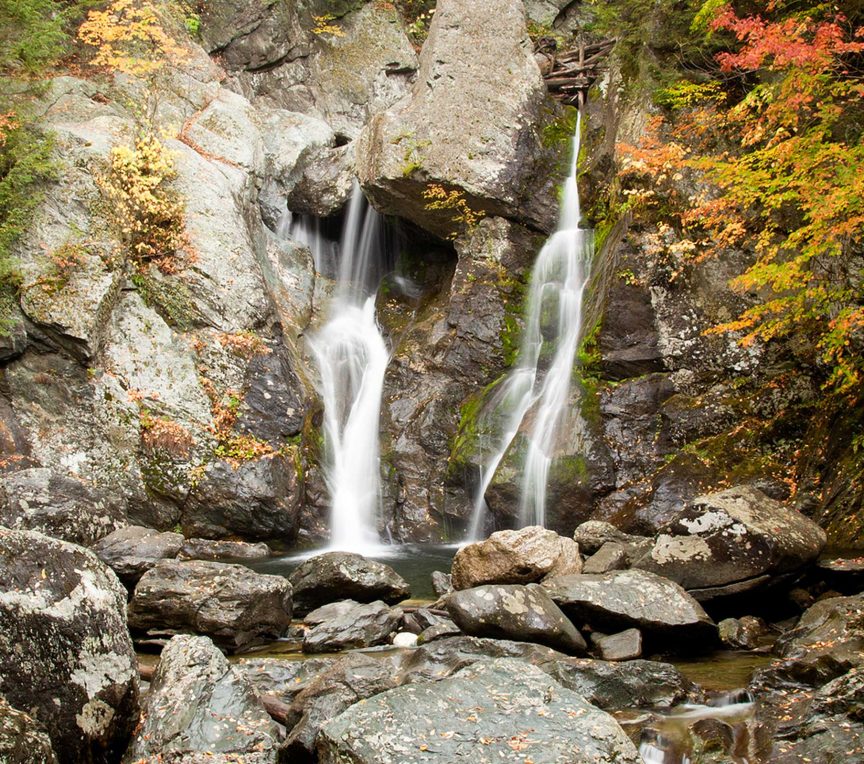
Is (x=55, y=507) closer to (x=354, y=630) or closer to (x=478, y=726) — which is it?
(x=354, y=630)

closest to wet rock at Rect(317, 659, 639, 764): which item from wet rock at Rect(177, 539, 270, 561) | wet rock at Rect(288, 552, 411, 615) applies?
wet rock at Rect(288, 552, 411, 615)

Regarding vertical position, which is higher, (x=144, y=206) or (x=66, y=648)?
(x=144, y=206)

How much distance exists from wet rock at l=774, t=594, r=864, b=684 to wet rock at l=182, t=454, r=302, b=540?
7675 millimetres

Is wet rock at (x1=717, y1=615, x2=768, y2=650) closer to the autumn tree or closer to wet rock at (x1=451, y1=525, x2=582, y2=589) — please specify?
wet rock at (x1=451, y1=525, x2=582, y2=589)

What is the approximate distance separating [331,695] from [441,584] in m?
3.74

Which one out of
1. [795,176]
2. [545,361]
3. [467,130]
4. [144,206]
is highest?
[467,130]

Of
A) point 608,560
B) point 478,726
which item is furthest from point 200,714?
point 608,560

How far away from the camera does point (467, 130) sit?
1505 centimetres

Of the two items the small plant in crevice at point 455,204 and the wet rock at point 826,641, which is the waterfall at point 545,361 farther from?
the wet rock at point 826,641

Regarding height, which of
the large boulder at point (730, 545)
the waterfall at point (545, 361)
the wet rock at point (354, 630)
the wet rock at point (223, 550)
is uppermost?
the waterfall at point (545, 361)

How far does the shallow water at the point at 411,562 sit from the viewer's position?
354 inches

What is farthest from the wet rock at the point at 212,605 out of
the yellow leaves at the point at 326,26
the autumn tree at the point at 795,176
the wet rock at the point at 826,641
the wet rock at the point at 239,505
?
the yellow leaves at the point at 326,26

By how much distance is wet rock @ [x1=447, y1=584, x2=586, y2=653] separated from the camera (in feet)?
20.0

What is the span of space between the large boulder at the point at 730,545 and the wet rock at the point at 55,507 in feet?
21.0
